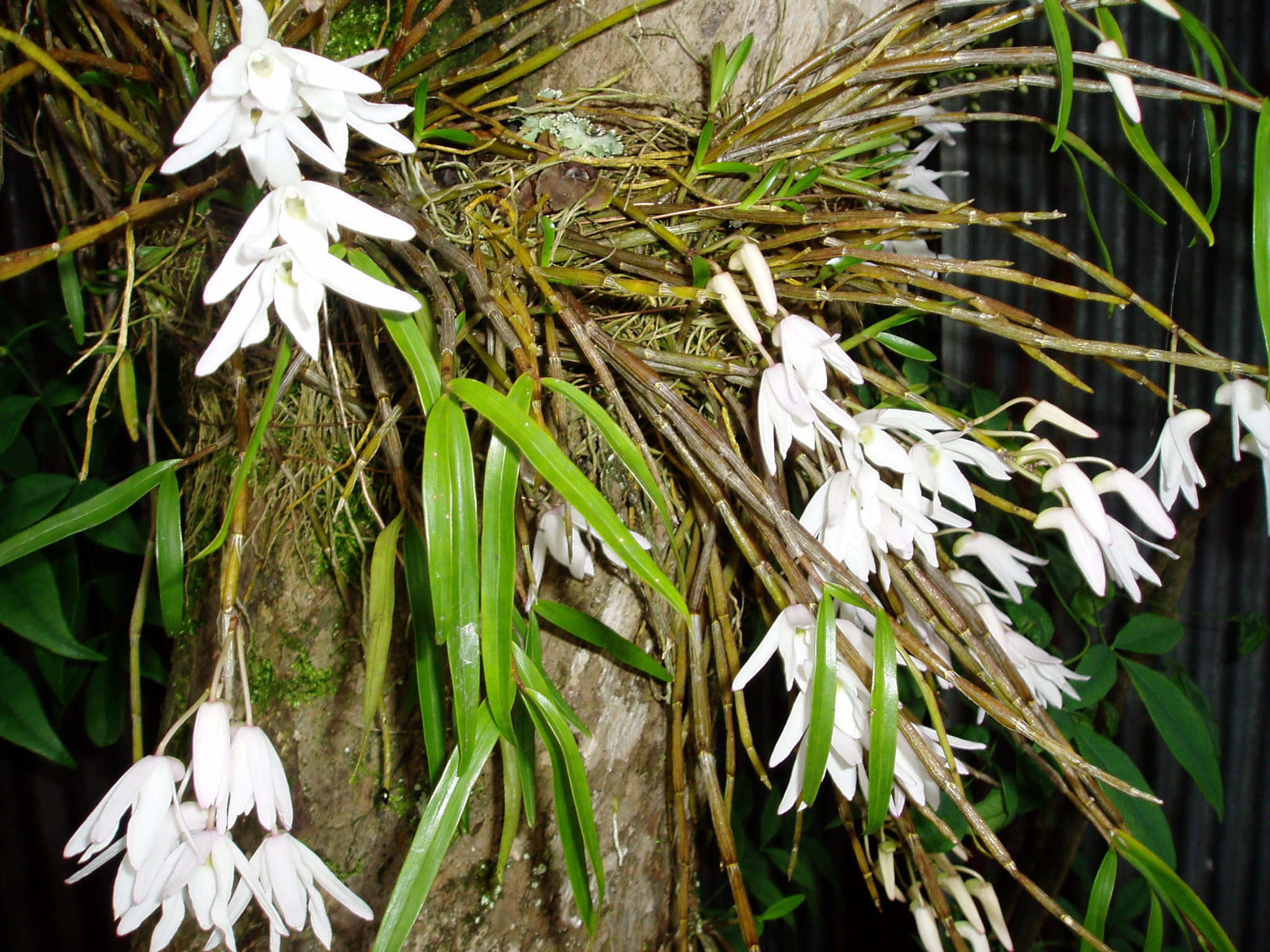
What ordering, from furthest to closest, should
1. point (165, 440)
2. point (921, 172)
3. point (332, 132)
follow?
point (165, 440), point (921, 172), point (332, 132)

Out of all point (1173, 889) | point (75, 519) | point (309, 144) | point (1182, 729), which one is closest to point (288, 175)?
point (309, 144)

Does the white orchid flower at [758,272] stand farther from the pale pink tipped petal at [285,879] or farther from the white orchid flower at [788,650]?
the pale pink tipped petal at [285,879]

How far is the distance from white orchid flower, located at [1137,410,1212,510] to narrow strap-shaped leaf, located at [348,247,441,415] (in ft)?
1.66

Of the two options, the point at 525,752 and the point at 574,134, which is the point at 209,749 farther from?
the point at 574,134

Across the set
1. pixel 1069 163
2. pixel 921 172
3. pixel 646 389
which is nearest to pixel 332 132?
pixel 646 389

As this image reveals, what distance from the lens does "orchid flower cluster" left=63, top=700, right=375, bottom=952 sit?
0.40 metres

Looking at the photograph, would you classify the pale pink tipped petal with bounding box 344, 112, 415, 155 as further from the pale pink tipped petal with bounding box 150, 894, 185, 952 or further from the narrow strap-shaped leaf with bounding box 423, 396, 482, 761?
the pale pink tipped petal with bounding box 150, 894, 185, 952

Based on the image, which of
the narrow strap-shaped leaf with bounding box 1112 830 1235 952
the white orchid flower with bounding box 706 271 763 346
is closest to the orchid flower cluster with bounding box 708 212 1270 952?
the white orchid flower with bounding box 706 271 763 346

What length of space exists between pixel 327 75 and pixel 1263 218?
569 millimetres

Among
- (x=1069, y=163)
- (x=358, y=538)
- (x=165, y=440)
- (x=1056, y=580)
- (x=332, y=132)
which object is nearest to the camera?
(x=332, y=132)

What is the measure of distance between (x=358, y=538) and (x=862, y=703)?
41 centimetres

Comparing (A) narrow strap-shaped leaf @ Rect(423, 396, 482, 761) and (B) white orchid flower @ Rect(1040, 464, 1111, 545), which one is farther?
(B) white orchid flower @ Rect(1040, 464, 1111, 545)

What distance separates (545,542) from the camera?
57 cm

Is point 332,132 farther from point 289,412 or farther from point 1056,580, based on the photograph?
point 1056,580
